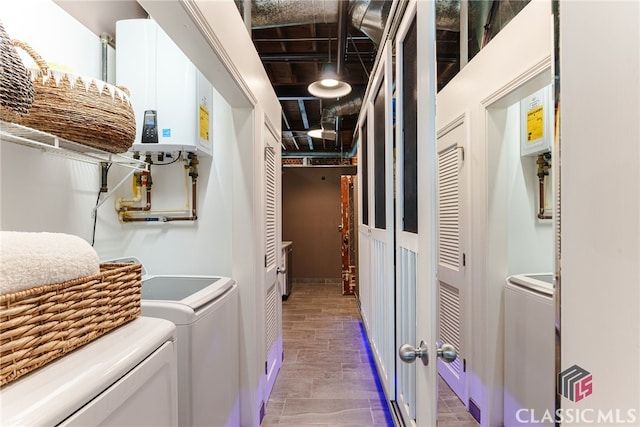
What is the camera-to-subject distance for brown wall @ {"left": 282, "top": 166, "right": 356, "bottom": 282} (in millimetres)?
6637

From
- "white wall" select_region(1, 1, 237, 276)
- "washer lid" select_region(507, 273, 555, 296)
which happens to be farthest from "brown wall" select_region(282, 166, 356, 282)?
"washer lid" select_region(507, 273, 555, 296)

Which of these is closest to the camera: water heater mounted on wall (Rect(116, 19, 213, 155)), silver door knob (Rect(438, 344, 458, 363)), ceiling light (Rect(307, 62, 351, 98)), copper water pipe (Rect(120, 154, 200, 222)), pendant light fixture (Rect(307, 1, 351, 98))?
silver door knob (Rect(438, 344, 458, 363))

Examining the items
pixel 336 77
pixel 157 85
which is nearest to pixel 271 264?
pixel 157 85

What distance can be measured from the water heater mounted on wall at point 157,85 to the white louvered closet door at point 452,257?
138cm

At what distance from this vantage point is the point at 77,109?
110 cm

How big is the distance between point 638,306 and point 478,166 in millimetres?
585

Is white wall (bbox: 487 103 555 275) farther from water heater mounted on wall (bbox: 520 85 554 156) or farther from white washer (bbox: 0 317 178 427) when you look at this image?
white washer (bbox: 0 317 178 427)

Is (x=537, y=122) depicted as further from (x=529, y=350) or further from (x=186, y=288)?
(x=186, y=288)

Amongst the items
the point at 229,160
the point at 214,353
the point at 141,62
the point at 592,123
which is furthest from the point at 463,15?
the point at 214,353

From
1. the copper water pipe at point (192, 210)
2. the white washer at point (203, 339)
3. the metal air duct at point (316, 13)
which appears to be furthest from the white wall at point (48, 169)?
the metal air duct at point (316, 13)

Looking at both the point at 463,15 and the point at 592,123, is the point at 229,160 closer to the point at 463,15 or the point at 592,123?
the point at 463,15

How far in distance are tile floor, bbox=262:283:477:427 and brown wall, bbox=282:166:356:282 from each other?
2.43 m

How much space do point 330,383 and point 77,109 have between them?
251cm

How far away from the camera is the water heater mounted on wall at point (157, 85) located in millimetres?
1708
